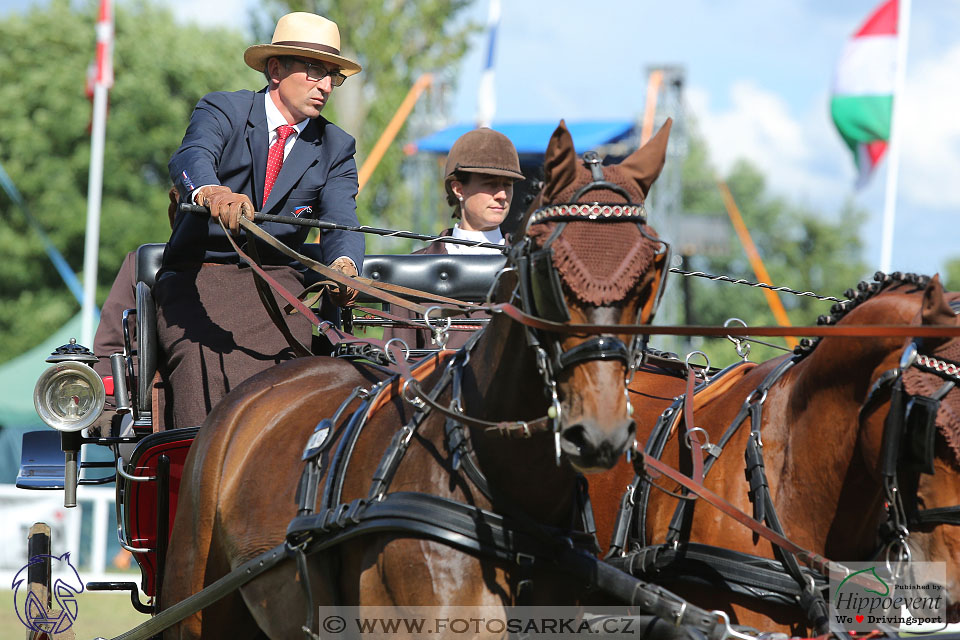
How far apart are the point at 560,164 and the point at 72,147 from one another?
26.4m

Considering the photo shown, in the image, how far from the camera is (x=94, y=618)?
9172mm

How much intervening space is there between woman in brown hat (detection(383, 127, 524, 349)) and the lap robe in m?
1.12

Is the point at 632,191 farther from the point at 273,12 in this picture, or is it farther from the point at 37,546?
the point at 273,12

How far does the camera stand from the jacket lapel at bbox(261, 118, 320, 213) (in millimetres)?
4223

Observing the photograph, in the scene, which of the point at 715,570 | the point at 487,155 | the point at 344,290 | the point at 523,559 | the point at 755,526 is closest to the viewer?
the point at 523,559

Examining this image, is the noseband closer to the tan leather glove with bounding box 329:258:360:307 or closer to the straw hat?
the tan leather glove with bounding box 329:258:360:307

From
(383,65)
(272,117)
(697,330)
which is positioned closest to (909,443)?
(697,330)

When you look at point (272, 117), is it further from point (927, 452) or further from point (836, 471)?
point (927, 452)

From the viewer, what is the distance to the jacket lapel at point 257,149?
4242mm

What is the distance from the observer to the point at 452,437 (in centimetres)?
279

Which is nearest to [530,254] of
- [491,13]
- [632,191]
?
[632,191]

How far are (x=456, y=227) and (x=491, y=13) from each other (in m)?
10.8

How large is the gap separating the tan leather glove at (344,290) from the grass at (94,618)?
4670mm

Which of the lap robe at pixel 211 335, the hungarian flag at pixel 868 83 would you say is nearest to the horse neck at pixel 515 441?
the lap robe at pixel 211 335
